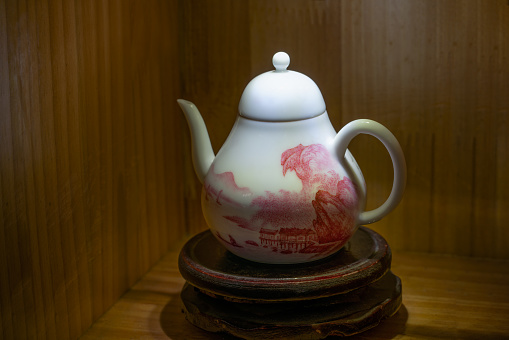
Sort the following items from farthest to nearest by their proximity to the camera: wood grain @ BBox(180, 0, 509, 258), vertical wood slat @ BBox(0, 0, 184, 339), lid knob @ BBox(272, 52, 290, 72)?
wood grain @ BBox(180, 0, 509, 258) < lid knob @ BBox(272, 52, 290, 72) < vertical wood slat @ BBox(0, 0, 184, 339)

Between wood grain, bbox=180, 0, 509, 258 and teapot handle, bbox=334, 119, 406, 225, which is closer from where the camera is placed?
teapot handle, bbox=334, 119, 406, 225

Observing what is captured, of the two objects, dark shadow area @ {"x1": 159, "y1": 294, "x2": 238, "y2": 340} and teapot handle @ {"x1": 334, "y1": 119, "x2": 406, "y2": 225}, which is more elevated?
teapot handle @ {"x1": 334, "y1": 119, "x2": 406, "y2": 225}

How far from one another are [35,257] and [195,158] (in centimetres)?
23

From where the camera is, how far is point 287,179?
0.79m

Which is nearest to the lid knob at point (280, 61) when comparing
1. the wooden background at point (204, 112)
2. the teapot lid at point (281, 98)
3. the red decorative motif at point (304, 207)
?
the teapot lid at point (281, 98)

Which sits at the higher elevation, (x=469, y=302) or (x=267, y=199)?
(x=267, y=199)

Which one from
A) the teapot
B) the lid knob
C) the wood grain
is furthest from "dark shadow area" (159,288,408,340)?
the lid knob

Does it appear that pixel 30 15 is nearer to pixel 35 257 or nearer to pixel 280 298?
pixel 35 257

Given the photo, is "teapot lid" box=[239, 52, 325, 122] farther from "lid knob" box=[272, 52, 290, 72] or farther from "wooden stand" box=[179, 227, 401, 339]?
"wooden stand" box=[179, 227, 401, 339]

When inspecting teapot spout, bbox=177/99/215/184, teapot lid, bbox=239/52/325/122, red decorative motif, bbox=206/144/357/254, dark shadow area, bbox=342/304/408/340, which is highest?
teapot lid, bbox=239/52/325/122

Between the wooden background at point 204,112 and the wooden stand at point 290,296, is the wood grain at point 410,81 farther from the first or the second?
the wooden stand at point 290,296

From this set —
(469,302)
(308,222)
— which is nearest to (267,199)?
(308,222)

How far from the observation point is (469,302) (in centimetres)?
93

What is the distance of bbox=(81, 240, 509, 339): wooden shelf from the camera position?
86cm
